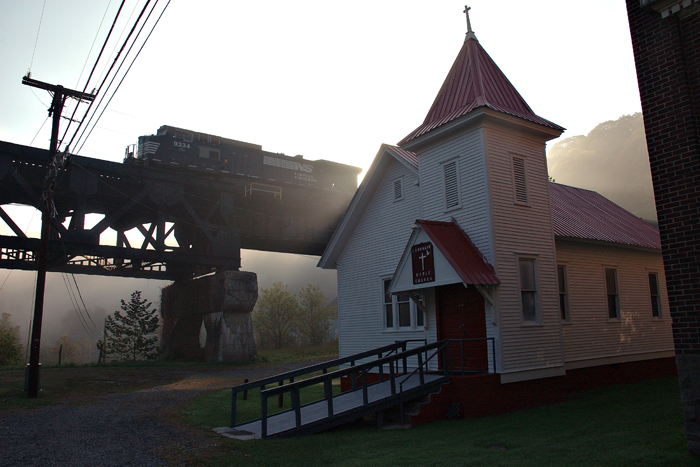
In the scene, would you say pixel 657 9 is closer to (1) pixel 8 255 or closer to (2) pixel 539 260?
(2) pixel 539 260

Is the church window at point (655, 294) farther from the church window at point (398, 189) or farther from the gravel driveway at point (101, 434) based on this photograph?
the gravel driveway at point (101, 434)

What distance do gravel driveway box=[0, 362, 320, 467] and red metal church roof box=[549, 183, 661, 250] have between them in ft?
38.8

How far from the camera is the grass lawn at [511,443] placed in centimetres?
729

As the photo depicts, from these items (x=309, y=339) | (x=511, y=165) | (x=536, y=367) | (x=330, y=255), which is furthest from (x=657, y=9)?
(x=309, y=339)

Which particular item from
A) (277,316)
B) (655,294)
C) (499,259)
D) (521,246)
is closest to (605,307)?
(655,294)

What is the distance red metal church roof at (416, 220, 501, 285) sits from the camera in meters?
12.7

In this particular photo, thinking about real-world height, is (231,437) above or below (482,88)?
below

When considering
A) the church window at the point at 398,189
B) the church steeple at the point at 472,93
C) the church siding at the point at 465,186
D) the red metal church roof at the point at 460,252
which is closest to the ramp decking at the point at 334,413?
the red metal church roof at the point at 460,252

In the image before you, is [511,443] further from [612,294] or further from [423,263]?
[612,294]

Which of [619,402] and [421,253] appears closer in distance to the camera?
[619,402]

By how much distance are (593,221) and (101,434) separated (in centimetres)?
1699

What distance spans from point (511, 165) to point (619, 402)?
6554 mm

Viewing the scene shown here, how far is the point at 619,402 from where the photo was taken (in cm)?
1238

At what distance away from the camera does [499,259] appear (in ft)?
43.9
